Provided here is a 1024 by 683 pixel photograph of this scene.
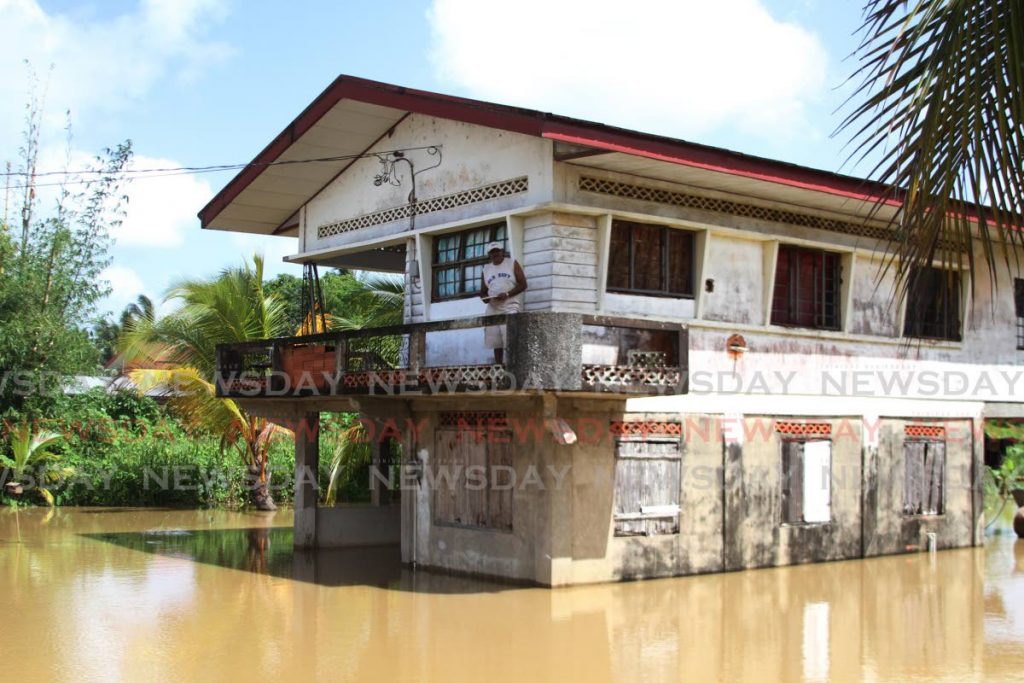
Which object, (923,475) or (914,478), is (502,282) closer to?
(914,478)

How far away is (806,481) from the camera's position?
15.4 metres

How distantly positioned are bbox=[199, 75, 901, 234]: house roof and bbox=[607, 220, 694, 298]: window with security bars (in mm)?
749

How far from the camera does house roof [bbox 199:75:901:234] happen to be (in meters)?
12.5

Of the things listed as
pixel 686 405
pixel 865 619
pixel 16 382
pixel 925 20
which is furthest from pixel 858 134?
pixel 16 382

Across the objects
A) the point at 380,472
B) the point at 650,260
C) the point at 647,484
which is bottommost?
the point at 380,472

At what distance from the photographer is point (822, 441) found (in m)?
15.7

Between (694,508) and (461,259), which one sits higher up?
(461,259)

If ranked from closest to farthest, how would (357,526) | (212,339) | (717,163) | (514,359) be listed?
(514,359) < (717,163) < (357,526) < (212,339)

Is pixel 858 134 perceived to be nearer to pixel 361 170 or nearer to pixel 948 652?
pixel 948 652

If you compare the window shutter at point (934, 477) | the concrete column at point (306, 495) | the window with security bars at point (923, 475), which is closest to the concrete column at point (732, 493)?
the window with security bars at point (923, 475)

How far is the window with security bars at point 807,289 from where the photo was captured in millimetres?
15273

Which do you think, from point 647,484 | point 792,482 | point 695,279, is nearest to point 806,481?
point 792,482

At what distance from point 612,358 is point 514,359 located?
1.30m

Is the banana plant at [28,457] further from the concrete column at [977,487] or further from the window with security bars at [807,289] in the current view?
the concrete column at [977,487]
